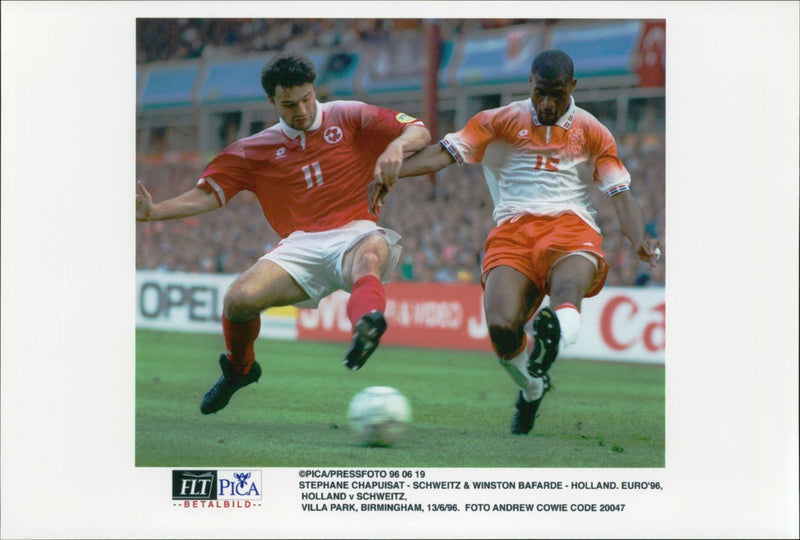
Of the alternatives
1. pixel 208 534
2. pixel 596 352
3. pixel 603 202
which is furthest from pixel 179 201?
pixel 596 352

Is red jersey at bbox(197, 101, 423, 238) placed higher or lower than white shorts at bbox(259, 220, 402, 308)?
higher

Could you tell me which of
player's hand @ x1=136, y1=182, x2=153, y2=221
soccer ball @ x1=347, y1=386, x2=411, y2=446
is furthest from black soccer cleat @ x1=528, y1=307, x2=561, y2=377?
player's hand @ x1=136, y1=182, x2=153, y2=221

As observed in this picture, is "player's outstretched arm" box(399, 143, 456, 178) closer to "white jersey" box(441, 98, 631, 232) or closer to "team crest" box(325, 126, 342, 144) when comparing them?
"white jersey" box(441, 98, 631, 232)

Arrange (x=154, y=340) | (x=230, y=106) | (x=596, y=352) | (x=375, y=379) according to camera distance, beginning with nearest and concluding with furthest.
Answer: (x=154, y=340) < (x=230, y=106) < (x=375, y=379) < (x=596, y=352)

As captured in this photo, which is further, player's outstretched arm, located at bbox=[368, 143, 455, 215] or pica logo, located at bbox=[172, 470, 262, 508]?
pica logo, located at bbox=[172, 470, 262, 508]

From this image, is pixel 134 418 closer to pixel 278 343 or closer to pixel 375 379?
pixel 375 379

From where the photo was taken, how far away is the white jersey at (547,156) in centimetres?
728

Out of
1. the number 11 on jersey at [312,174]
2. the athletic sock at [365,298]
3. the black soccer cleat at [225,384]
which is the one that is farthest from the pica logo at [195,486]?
the number 11 on jersey at [312,174]

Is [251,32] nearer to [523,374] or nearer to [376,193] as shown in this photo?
[376,193]

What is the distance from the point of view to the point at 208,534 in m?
→ 7.03

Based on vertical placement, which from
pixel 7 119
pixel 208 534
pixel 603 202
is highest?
pixel 7 119

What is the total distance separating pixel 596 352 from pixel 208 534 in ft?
19.5

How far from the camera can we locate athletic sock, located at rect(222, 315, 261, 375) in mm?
7230

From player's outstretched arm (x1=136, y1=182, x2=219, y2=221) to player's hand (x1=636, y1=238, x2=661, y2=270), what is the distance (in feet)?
9.48
